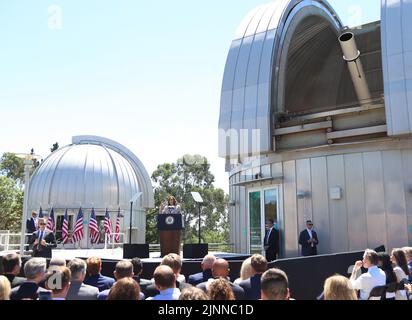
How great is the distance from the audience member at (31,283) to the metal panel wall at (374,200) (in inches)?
328

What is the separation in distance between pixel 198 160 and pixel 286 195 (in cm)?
3665

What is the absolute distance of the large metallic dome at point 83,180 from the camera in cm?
2684

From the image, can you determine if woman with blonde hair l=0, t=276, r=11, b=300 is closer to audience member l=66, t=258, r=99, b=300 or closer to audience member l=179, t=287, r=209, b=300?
audience member l=66, t=258, r=99, b=300

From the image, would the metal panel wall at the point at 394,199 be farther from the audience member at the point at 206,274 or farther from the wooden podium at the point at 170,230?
the audience member at the point at 206,274

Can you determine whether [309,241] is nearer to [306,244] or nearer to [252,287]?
[306,244]

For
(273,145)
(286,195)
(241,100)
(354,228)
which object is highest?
(241,100)

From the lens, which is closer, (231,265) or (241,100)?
(231,265)

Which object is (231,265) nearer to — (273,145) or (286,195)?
(286,195)

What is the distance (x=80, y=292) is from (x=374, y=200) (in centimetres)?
812

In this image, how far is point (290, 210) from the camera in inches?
445

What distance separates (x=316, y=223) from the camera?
10.8 metres
